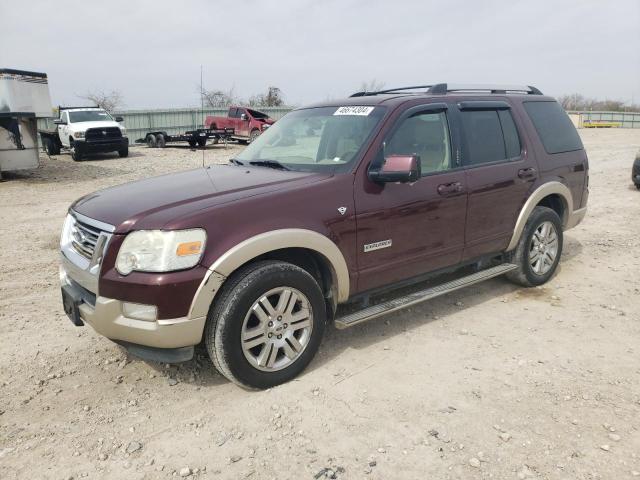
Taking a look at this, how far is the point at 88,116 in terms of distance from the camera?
18.4m

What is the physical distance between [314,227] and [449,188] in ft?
4.38

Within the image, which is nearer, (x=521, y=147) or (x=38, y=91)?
(x=521, y=147)

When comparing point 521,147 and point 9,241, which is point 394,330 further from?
point 9,241

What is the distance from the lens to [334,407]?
10.2 ft

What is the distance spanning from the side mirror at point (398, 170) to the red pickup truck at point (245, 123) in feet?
63.0

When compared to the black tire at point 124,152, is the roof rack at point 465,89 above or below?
above

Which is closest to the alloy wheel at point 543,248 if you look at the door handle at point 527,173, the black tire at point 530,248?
the black tire at point 530,248

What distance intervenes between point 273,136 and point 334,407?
2.47m

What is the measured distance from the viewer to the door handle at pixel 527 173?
4648 mm

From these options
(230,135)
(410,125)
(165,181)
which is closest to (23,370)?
(165,181)

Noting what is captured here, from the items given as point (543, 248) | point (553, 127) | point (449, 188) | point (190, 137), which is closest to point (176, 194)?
point (449, 188)

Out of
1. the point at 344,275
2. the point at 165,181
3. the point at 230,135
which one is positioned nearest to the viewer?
the point at 344,275

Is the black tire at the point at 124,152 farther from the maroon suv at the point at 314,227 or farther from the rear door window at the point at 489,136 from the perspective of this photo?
the rear door window at the point at 489,136

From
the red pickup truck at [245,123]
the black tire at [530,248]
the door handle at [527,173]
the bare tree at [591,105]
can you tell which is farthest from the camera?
the bare tree at [591,105]
